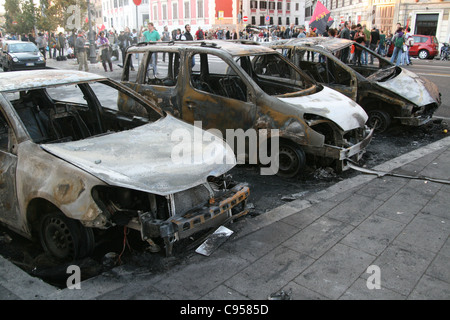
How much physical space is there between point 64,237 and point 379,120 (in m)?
6.80

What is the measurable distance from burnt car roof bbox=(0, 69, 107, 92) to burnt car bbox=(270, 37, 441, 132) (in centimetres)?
511

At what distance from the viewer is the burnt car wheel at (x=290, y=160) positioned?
18.8 feet

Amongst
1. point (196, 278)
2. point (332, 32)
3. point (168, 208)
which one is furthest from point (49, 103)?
point (332, 32)

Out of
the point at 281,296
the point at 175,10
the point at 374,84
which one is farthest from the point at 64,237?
the point at 175,10

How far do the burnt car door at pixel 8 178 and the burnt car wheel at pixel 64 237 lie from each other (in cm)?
37

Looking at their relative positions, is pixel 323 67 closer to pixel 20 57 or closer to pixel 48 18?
pixel 20 57

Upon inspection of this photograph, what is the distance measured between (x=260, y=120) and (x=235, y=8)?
62.5 metres

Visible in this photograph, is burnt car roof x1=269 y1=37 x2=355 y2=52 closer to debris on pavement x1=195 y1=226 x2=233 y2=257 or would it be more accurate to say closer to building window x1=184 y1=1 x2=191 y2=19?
debris on pavement x1=195 y1=226 x2=233 y2=257

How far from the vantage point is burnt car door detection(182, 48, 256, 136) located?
19.2 ft

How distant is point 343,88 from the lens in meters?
8.09

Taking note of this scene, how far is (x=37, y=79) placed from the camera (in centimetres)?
434
